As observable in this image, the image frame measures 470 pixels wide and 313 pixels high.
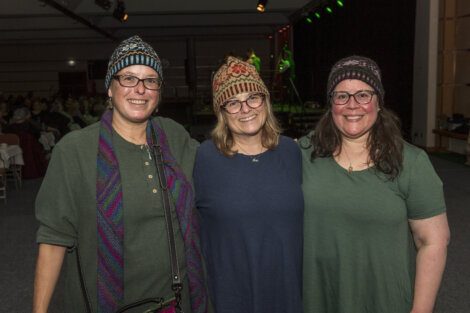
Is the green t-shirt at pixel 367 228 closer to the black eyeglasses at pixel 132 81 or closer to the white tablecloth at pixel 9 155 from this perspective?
the black eyeglasses at pixel 132 81

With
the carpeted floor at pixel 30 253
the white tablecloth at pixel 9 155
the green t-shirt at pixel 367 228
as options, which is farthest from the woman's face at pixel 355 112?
the white tablecloth at pixel 9 155

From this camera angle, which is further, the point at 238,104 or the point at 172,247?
the point at 238,104

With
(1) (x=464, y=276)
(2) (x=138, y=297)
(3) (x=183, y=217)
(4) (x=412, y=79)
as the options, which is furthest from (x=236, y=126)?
(4) (x=412, y=79)

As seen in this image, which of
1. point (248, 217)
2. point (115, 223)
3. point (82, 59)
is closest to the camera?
point (115, 223)

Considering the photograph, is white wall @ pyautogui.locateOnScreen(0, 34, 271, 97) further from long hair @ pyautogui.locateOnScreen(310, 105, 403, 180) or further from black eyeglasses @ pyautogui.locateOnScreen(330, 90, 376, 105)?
black eyeglasses @ pyautogui.locateOnScreen(330, 90, 376, 105)

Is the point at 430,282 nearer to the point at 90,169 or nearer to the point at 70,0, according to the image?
the point at 90,169

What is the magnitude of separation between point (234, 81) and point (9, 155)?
697 cm

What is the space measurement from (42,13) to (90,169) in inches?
584

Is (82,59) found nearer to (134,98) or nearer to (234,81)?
(234,81)

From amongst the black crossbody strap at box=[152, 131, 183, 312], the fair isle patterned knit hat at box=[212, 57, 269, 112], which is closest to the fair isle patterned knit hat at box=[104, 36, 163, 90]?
the fair isle patterned knit hat at box=[212, 57, 269, 112]

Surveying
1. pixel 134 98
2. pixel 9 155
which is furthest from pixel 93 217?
pixel 9 155

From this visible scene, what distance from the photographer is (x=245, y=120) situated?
203 cm

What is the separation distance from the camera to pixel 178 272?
1.73 metres

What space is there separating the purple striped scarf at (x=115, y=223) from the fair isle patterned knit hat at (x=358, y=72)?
656 mm
